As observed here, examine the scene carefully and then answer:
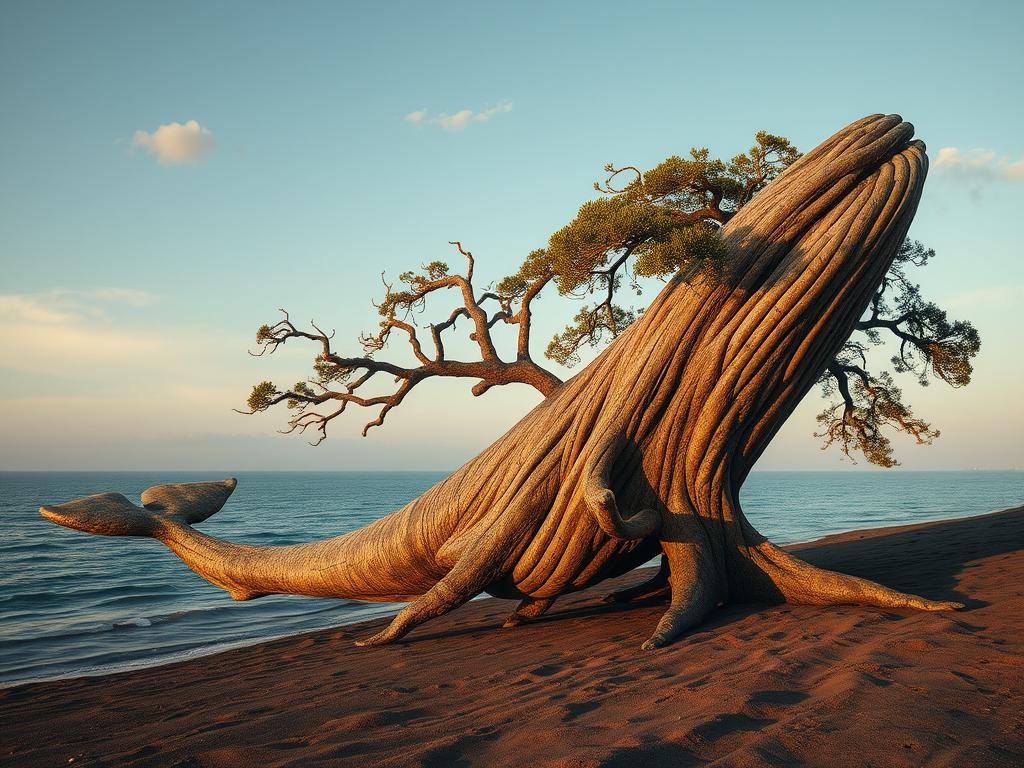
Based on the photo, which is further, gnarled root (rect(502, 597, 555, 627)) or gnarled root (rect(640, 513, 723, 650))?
gnarled root (rect(502, 597, 555, 627))

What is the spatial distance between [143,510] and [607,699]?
818 cm

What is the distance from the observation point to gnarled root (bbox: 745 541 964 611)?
22.2ft

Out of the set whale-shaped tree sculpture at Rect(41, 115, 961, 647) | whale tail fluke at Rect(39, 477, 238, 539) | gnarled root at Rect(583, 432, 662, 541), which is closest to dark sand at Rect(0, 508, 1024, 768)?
whale-shaped tree sculpture at Rect(41, 115, 961, 647)

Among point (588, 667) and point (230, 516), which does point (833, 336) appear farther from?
point (230, 516)

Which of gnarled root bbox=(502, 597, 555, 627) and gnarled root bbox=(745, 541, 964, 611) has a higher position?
gnarled root bbox=(745, 541, 964, 611)

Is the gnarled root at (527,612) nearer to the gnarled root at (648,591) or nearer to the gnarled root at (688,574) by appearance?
the gnarled root at (648,591)

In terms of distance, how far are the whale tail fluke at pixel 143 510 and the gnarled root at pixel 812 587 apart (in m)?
7.28

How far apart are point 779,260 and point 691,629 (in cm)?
412

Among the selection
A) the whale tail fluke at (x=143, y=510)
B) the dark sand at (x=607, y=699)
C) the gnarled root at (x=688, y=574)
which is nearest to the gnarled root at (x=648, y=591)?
the dark sand at (x=607, y=699)

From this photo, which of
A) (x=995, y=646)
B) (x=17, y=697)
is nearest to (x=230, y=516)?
(x=17, y=697)

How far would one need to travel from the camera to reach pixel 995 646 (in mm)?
5168

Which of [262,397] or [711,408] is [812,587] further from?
[262,397]

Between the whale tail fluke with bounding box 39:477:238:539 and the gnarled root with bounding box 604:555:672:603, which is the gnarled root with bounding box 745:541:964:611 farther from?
the whale tail fluke with bounding box 39:477:238:539

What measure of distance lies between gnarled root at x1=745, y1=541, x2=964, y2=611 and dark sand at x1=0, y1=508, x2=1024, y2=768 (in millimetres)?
154
